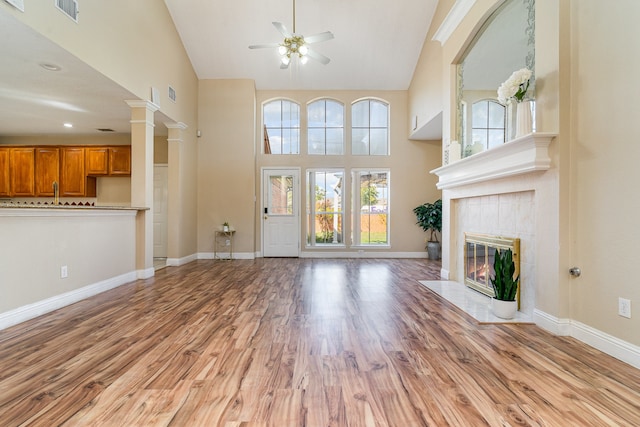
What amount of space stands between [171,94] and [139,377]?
4921 millimetres

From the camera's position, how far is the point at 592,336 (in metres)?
2.29

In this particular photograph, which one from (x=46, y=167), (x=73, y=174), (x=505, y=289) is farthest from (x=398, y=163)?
(x=46, y=167)

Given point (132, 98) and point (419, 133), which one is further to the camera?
point (419, 133)

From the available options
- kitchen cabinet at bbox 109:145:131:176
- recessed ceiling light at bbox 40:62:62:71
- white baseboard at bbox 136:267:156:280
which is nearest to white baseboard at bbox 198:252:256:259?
white baseboard at bbox 136:267:156:280

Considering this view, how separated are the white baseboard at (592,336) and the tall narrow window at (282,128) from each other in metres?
5.70

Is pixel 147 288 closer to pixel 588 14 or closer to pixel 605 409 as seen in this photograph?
pixel 605 409

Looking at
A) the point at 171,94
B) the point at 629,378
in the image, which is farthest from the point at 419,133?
the point at 629,378

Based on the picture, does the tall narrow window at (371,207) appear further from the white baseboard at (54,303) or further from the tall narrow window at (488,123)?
the white baseboard at (54,303)

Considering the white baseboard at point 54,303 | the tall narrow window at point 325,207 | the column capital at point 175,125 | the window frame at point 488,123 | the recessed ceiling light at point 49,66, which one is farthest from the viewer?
the tall narrow window at point 325,207

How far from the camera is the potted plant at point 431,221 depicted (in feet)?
21.6

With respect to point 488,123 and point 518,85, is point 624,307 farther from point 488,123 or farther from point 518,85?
point 488,123

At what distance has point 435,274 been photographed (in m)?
5.12

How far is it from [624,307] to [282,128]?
21.1ft

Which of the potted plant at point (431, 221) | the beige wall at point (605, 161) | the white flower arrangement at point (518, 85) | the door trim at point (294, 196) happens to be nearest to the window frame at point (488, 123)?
the white flower arrangement at point (518, 85)
